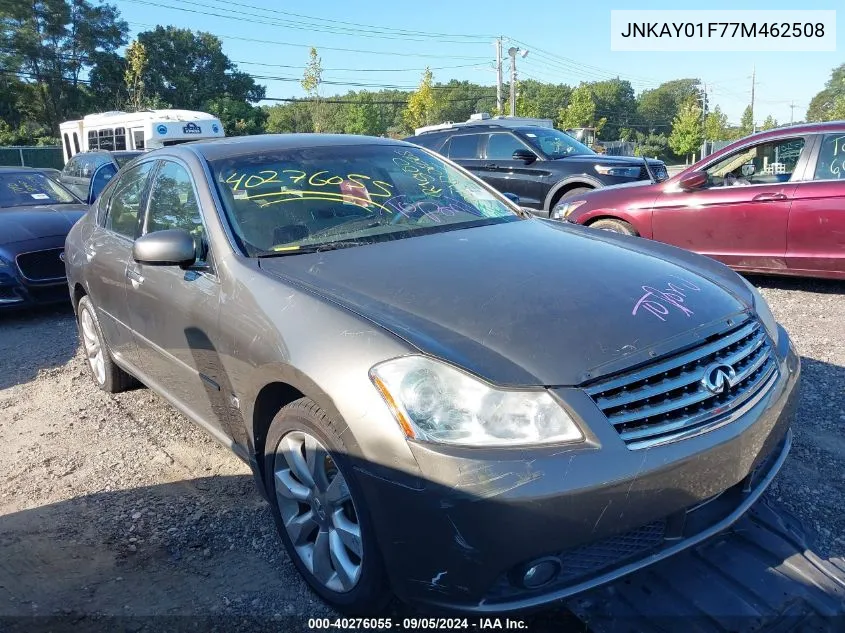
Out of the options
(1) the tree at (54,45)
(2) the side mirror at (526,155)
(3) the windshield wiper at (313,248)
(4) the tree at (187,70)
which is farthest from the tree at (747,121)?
(3) the windshield wiper at (313,248)

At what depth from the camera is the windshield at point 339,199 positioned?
119 inches

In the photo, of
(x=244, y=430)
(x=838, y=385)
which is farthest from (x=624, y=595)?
(x=838, y=385)

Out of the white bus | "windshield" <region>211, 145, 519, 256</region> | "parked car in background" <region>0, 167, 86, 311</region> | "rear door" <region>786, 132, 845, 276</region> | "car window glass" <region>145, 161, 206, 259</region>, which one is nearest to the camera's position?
"windshield" <region>211, 145, 519, 256</region>

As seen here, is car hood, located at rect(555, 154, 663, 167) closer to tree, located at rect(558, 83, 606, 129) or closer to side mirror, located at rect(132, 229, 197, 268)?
side mirror, located at rect(132, 229, 197, 268)

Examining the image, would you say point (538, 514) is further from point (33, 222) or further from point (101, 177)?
point (101, 177)

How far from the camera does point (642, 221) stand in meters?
6.96

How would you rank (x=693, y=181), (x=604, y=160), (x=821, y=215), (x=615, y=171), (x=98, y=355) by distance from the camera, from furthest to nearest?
(x=604, y=160) < (x=615, y=171) < (x=693, y=181) < (x=821, y=215) < (x=98, y=355)

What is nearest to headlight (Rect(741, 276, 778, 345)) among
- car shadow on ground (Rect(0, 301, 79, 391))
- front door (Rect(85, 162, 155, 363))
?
front door (Rect(85, 162, 155, 363))

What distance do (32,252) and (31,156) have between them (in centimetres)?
2960

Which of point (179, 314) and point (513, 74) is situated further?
point (513, 74)

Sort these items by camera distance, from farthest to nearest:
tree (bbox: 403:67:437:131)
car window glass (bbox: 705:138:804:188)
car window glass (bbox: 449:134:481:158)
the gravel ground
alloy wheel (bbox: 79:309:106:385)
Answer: tree (bbox: 403:67:437:131)
car window glass (bbox: 449:134:481:158)
car window glass (bbox: 705:138:804:188)
alloy wheel (bbox: 79:309:106:385)
the gravel ground

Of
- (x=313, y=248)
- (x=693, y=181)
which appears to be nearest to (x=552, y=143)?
(x=693, y=181)

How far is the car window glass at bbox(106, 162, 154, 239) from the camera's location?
393 cm

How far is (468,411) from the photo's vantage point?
6.37 ft
